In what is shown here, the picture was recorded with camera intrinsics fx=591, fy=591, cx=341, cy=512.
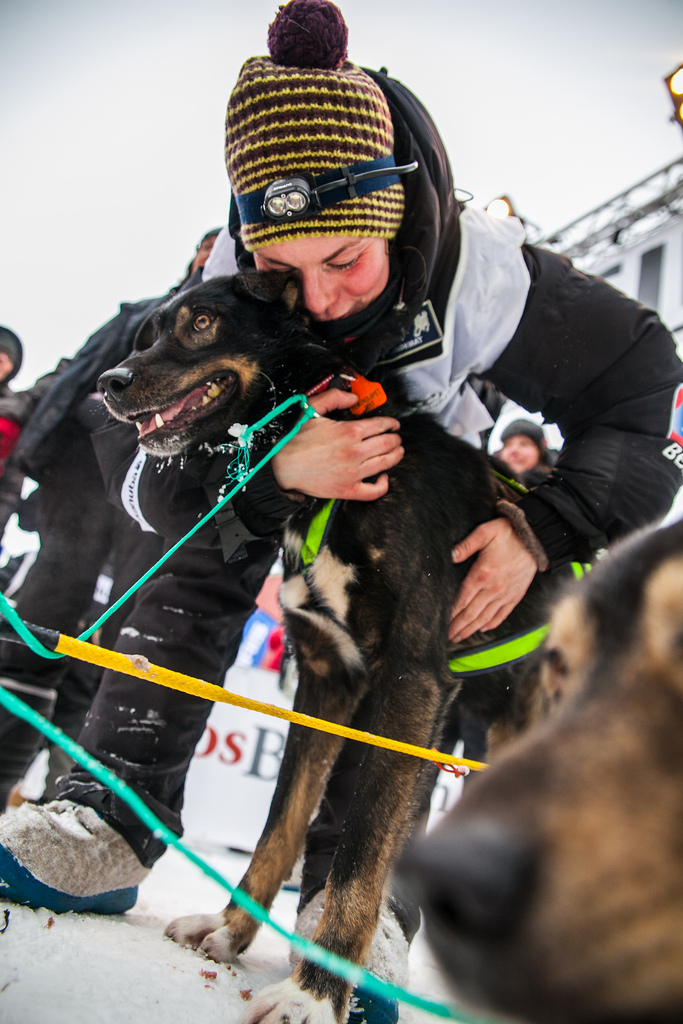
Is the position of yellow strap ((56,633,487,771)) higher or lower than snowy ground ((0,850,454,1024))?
higher

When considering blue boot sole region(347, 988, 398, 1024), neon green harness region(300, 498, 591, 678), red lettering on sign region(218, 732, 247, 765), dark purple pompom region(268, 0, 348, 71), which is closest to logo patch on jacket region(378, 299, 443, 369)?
neon green harness region(300, 498, 591, 678)

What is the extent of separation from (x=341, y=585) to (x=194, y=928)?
0.93 meters

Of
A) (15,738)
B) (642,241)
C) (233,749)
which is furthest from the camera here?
(642,241)

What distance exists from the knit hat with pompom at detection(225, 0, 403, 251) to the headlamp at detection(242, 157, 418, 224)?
0.01m

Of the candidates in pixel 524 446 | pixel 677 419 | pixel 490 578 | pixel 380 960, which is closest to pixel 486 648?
pixel 490 578

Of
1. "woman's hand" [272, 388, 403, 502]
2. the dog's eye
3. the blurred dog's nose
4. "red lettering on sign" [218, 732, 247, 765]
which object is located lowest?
"red lettering on sign" [218, 732, 247, 765]

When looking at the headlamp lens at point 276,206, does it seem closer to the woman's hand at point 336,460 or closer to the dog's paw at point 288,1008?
the woman's hand at point 336,460

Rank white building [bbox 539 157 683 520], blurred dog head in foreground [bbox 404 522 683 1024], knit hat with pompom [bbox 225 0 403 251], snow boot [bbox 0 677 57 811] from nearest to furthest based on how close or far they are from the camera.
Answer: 1. blurred dog head in foreground [bbox 404 522 683 1024]
2. knit hat with pompom [bbox 225 0 403 251]
3. snow boot [bbox 0 677 57 811]
4. white building [bbox 539 157 683 520]

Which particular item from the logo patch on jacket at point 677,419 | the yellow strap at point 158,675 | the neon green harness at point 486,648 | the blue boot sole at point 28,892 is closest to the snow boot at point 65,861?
the blue boot sole at point 28,892

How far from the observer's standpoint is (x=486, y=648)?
1.75 meters

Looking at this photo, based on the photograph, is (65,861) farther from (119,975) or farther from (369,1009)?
(369,1009)

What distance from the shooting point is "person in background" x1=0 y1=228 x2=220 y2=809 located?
2.11m

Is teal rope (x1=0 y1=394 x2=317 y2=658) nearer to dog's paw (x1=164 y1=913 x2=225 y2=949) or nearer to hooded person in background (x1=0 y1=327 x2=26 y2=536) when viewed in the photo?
hooded person in background (x1=0 y1=327 x2=26 y2=536)

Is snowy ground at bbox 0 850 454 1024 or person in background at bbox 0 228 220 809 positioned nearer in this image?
snowy ground at bbox 0 850 454 1024
